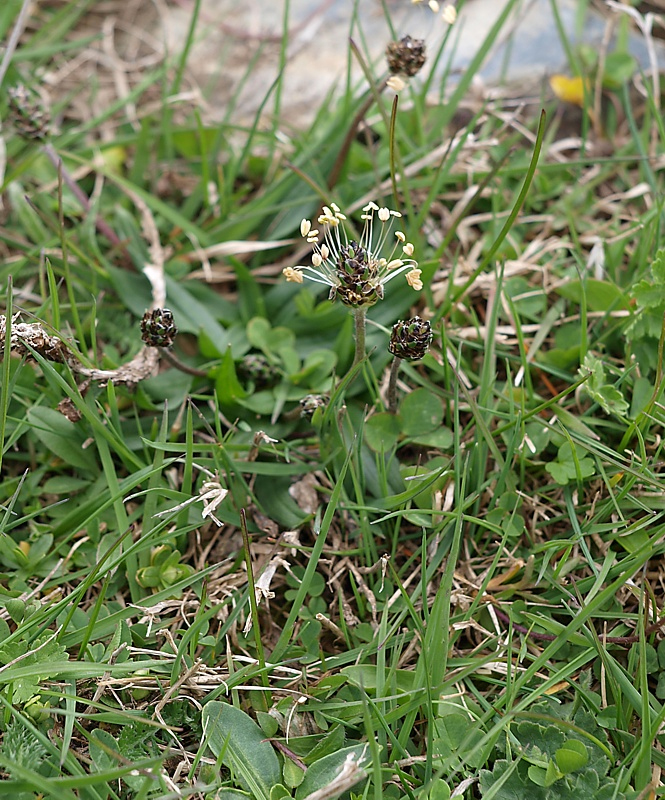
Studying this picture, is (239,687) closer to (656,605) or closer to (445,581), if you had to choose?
A: (445,581)

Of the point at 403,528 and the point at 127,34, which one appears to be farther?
the point at 127,34

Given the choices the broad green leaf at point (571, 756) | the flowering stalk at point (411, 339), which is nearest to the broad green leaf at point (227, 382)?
the flowering stalk at point (411, 339)

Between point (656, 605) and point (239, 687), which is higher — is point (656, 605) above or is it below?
above

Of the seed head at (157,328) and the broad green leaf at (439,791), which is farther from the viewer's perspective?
the seed head at (157,328)

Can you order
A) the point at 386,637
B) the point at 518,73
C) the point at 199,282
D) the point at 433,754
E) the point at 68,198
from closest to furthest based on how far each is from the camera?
the point at 433,754 < the point at 386,637 < the point at 199,282 < the point at 68,198 < the point at 518,73

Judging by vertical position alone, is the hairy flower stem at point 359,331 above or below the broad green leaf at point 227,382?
above

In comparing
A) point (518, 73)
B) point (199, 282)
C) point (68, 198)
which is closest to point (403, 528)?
point (199, 282)

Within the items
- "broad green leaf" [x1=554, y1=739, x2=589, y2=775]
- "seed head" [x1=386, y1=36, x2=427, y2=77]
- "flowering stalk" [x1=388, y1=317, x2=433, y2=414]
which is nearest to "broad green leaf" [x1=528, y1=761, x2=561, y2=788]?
"broad green leaf" [x1=554, y1=739, x2=589, y2=775]

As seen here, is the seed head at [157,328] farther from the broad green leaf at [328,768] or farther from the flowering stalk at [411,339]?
the broad green leaf at [328,768]
